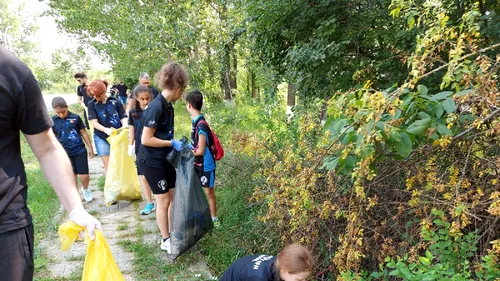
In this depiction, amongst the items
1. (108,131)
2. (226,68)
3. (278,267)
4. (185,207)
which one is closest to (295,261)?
(278,267)

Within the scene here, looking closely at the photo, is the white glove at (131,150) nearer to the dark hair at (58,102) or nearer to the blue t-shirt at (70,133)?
the blue t-shirt at (70,133)

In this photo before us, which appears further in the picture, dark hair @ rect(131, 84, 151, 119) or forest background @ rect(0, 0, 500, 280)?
dark hair @ rect(131, 84, 151, 119)

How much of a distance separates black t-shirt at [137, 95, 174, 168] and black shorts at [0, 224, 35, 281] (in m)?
1.65

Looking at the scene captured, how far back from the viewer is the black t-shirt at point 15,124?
4.23ft

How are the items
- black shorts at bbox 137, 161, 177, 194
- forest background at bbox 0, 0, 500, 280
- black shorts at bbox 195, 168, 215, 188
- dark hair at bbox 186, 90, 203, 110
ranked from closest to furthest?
forest background at bbox 0, 0, 500, 280 < black shorts at bbox 137, 161, 177, 194 < dark hair at bbox 186, 90, 203, 110 < black shorts at bbox 195, 168, 215, 188

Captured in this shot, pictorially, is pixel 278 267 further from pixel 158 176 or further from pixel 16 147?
pixel 158 176

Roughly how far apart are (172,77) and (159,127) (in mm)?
462

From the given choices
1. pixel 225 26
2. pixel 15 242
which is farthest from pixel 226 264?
pixel 225 26

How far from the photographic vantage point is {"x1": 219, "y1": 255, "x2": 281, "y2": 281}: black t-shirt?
6.56ft

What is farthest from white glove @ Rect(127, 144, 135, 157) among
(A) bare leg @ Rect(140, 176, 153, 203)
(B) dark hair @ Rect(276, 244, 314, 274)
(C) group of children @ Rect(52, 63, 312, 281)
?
(B) dark hair @ Rect(276, 244, 314, 274)

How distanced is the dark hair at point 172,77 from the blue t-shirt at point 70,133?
195 centimetres

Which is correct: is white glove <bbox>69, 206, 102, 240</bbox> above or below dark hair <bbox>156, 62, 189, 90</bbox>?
below

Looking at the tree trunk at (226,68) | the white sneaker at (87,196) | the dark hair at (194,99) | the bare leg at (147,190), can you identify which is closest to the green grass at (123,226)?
the bare leg at (147,190)

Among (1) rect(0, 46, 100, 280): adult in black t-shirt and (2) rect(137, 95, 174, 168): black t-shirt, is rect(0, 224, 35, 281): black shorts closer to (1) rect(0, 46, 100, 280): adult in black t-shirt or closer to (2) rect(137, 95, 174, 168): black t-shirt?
(1) rect(0, 46, 100, 280): adult in black t-shirt
